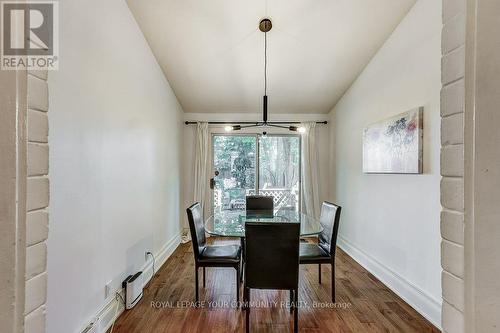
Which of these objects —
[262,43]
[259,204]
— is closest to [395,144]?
[259,204]

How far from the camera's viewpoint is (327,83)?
383cm

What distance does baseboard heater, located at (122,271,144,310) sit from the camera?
7.71 feet

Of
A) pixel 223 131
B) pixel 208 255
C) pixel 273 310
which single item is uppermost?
pixel 223 131

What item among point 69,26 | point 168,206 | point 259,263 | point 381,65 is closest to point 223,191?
point 168,206

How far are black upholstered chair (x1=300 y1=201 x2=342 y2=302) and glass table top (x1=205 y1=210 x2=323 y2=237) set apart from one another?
11 centimetres

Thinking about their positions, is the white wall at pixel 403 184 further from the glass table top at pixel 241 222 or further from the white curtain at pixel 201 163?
the white curtain at pixel 201 163

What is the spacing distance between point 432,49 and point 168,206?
11.9ft

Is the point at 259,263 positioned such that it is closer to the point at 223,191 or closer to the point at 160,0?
the point at 160,0

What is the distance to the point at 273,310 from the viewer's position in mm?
2377

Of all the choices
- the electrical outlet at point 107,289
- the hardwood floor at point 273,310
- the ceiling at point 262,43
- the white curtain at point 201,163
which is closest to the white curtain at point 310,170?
the ceiling at point 262,43

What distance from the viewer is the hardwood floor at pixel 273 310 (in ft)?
6.98

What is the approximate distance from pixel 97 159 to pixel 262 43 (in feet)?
7.25

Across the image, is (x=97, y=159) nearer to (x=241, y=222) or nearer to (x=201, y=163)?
(x=241, y=222)

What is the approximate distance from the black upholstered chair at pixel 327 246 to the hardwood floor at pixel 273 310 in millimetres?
286
